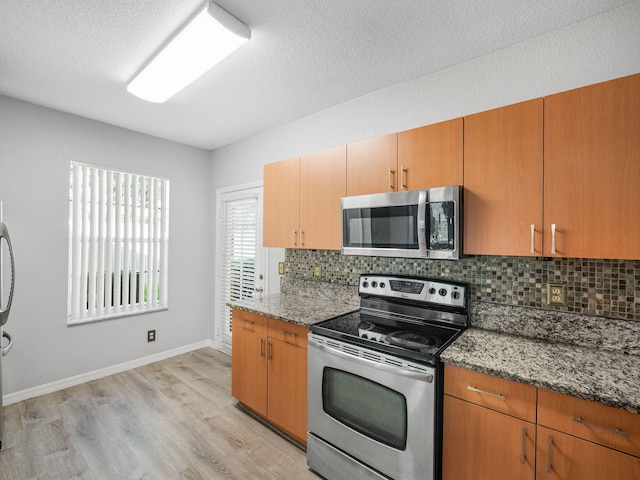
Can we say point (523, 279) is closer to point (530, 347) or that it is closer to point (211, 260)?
point (530, 347)

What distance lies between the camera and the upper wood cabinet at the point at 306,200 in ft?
7.48

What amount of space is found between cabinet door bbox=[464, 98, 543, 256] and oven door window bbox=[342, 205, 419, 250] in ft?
0.97

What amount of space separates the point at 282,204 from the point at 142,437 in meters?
2.05

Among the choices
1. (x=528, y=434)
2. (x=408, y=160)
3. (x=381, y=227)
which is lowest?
(x=528, y=434)

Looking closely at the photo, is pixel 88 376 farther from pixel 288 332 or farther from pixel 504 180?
pixel 504 180

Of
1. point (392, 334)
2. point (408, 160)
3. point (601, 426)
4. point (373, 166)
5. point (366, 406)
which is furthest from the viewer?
point (373, 166)

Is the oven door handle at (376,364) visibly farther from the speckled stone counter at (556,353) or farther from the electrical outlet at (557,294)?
the electrical outlet at (557,294)

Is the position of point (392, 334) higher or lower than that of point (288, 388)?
higher

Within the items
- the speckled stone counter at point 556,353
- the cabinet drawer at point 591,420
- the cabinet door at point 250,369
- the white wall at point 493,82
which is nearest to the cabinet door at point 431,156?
the white wall at point 493,82

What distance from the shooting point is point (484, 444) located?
134 centimetres

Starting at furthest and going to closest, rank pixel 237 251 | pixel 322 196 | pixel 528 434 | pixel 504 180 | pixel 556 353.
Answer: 1. pixel 237 251
2. pixel 322 196
3. pixel 504 180
4. pixel 556 353
5. pixel 528 434

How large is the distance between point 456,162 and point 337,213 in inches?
34.2

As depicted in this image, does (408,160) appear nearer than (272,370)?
Yes

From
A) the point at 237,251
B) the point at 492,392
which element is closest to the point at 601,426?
the point at 492,392
